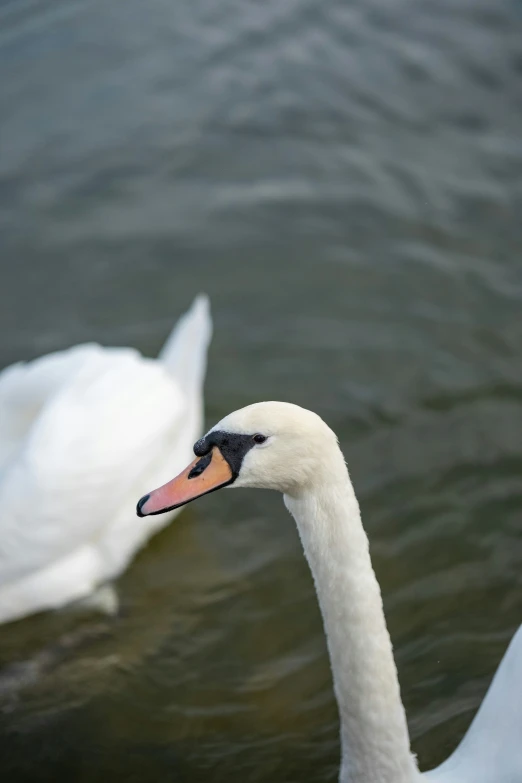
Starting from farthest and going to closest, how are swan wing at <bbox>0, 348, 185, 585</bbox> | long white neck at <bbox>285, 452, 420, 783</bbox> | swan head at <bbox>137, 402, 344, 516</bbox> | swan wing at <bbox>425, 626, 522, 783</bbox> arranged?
1. swan wing at <bbox>0, 348, 185, 585</bbox>
2. swan wing at <bbox>425, 626, 522, 783</bbox>
3. long white neck at <bbox>285, 452, 420, 783</bbox>
4. swan head at <bbox>137, 402, 344, 516</bbox>

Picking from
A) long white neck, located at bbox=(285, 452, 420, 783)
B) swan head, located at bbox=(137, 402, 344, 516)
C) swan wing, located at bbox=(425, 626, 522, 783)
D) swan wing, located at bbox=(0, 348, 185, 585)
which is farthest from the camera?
swan wing, located at bbox=(0, 348, 185, 585)

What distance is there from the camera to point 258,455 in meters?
2.74

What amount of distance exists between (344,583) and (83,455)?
1.86m

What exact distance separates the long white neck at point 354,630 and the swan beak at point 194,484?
268mm

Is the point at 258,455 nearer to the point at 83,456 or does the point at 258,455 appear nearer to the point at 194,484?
the point at 194,484

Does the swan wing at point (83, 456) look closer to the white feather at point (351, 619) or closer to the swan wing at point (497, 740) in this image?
the white feather at point (351, 619)

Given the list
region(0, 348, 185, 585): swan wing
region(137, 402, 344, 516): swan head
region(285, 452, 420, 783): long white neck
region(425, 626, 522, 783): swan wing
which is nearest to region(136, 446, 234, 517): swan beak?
region(137, 402, 344, 516): swan head

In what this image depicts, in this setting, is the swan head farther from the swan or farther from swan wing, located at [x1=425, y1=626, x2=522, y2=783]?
swan wing, located at [x1=425, y1=626, x2=522, y2=783]

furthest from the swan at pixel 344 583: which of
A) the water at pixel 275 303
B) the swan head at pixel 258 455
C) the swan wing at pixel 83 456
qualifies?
the swan wing at pixel 83 456

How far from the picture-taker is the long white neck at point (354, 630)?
2.86 metres

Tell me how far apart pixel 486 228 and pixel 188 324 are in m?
2.42

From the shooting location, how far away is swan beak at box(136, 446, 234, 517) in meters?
2.76

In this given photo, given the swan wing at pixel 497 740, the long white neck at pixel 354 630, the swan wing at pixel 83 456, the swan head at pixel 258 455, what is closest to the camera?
the swan head at pixel 258 455

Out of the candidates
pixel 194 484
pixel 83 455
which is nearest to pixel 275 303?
pixel 83 455
